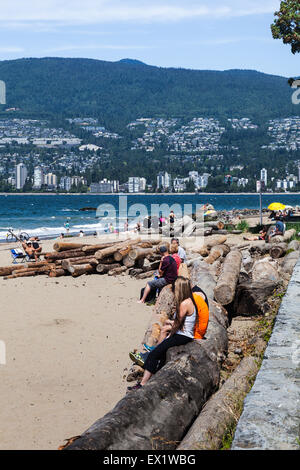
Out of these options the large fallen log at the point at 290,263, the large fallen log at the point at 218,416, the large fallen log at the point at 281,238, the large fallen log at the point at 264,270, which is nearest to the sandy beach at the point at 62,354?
the large fallen log at the point at 218,416

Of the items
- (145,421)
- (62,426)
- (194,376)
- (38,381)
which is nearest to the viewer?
(145,421)

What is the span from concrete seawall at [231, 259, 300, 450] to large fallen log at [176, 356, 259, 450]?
421 millimetres

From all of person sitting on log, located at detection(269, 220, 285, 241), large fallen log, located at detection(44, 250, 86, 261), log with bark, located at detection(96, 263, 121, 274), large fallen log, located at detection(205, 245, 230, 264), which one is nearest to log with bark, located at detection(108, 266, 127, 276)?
log with bark, located at detection(96, 263, 121, 274)

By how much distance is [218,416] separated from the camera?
4.50 m

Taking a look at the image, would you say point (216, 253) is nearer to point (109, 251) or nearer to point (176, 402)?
point (109, 251)

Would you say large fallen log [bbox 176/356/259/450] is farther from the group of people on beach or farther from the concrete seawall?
the group of people on beach

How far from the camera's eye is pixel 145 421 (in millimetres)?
4273

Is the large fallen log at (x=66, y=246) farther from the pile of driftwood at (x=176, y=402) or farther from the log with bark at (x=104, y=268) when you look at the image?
the pile of driftwood at (x=176, y=402)

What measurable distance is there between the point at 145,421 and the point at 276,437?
50.1 inches

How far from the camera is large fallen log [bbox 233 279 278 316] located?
9547 mm

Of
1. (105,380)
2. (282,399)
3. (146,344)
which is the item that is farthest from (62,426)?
(282,399)

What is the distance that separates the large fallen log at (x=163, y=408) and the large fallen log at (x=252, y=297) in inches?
149
